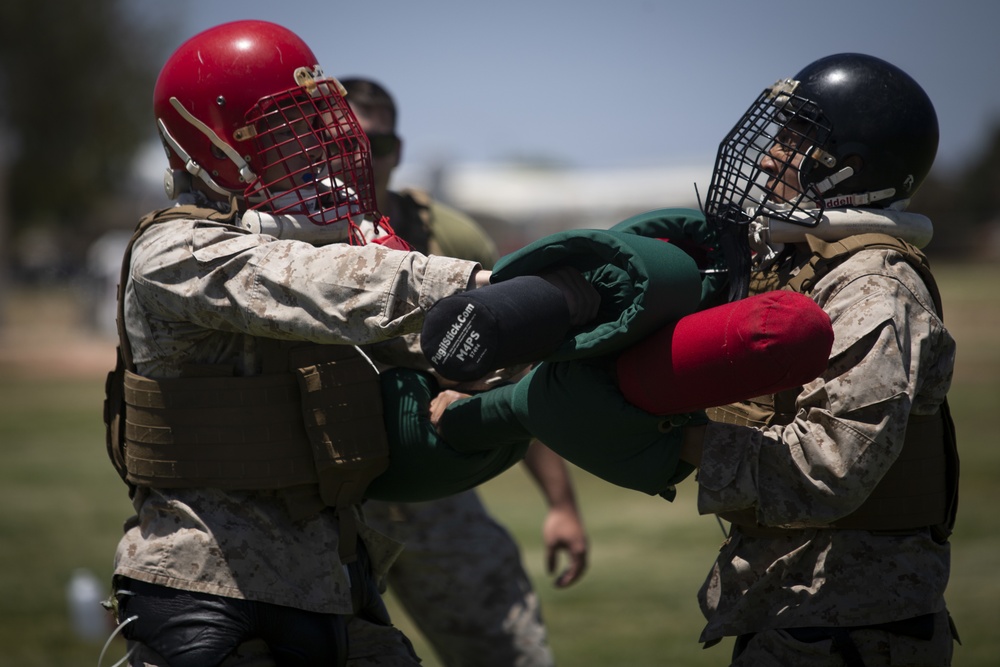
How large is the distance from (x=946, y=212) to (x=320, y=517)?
61.6 meters

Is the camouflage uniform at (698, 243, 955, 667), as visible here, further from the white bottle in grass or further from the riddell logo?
the white bottle in grass

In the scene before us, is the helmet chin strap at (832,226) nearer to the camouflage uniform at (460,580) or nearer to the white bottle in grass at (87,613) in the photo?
the camouflage uniform at (460,580)

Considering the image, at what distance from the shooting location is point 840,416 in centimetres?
259

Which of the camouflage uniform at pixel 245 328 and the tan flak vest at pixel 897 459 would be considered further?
the tan flak vest at pixel 897 459

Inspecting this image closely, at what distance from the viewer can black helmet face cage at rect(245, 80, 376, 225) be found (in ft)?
9.75

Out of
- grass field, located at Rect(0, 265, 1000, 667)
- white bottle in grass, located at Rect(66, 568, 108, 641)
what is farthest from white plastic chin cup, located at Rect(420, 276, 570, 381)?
white bottle in grass, located at Rect(66, 568, 108, 641)

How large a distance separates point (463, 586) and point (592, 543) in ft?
15.0

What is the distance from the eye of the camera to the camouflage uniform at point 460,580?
14.9 feet

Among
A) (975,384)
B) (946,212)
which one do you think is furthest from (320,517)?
(946,212)

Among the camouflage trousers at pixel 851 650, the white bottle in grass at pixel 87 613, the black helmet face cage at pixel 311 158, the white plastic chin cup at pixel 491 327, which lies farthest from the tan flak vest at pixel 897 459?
the white bottle in grass at pixel 87 613

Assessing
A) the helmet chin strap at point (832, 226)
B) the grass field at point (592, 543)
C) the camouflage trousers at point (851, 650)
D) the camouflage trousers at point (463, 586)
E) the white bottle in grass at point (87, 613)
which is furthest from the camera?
the grass field at point (592, 543)

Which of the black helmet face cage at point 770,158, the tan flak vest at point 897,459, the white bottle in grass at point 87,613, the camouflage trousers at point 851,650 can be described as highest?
the black helmet face cage at point 770,158

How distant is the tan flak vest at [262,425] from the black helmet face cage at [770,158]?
1164mm

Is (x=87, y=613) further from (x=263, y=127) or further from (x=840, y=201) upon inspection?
(x=840, y=201)
